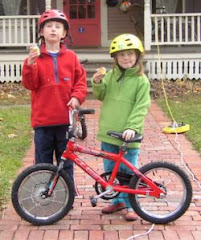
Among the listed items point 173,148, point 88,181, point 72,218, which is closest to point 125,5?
point 173,148

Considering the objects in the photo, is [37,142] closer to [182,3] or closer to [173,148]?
[173,148]

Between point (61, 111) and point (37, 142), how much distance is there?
14.8 inches

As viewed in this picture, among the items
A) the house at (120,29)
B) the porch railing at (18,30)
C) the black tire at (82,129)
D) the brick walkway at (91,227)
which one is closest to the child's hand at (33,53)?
the brick walkway at (91,227)

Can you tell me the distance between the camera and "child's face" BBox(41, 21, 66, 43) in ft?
13.8

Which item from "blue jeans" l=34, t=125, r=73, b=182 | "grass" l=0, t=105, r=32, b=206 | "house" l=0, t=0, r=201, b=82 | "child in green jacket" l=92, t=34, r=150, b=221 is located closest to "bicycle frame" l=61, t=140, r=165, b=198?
"child in green jacket" l=92, t=34, r=150, b=221

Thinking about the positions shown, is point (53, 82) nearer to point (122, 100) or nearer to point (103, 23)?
point (122, 100)

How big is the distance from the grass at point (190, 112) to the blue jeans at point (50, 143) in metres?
2.72

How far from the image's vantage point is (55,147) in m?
4.54

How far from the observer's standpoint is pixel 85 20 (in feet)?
50.6

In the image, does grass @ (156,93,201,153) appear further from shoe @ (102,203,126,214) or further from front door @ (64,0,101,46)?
front door @ (64,0,101,46)

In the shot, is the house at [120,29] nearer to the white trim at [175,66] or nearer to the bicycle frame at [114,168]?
the white trim at [175,66]

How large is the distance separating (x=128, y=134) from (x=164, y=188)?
592 millimetres

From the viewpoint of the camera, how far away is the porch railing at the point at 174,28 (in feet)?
42.1

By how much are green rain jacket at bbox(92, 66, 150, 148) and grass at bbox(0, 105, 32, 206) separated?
1.30 m
